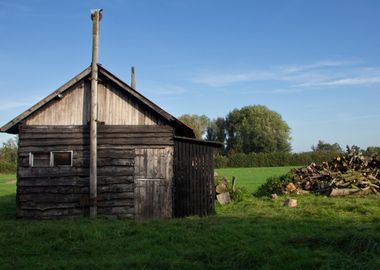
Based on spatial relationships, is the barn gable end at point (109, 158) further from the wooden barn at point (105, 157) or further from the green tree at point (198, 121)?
the green tree at point (198, 121)

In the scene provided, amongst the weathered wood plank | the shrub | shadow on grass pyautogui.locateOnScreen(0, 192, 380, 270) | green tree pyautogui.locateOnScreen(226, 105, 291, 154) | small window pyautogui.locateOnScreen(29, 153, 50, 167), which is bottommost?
shadow on grass pyautogui.locateOnScreen(0, 192, 380, 270)

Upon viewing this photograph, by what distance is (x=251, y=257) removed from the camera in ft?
25.6

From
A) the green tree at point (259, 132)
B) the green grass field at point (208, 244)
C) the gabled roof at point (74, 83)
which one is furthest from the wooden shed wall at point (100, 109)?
the green tree at point (259, 132)

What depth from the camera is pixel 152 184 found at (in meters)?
15.1

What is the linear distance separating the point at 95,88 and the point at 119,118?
137 cm

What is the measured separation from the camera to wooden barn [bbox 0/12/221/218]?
1488 cm

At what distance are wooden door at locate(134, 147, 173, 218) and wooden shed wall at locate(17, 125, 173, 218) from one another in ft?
0.59

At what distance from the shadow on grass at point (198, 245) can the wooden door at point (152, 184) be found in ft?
8.21

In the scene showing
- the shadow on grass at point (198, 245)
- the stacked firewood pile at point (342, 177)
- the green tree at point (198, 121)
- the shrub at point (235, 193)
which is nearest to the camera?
the shadow on grass at point (198, 245)

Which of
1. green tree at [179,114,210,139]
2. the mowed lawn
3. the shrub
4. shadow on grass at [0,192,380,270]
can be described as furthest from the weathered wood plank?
green tree at [179,114,210,139]

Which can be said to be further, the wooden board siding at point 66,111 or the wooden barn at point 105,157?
the wooden board siding at point 66,111

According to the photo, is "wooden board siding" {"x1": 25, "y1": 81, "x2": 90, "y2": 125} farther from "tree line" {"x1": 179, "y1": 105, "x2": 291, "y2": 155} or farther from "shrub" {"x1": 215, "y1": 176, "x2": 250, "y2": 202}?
"tree line" {"x1": 179, "y1": 105, "x2": 291, "y2": 155}

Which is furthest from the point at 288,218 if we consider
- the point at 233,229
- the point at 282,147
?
the point at 282,147

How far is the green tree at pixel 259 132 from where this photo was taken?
3177 inches
